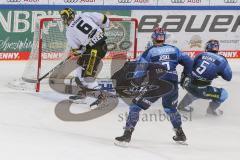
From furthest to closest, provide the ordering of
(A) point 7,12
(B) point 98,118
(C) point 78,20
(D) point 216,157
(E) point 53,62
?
1. (A) point 7,12
2. (E) point 53,62
3. (C) point 78,20
4. (B) point 98,118
5. (D) point 216,157

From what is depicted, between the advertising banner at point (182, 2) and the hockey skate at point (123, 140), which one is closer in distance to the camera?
the hockey skate at point (123, 140)

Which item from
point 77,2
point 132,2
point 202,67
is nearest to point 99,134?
point 202,67

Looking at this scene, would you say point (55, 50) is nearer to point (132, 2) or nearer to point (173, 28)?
point (132, 2)

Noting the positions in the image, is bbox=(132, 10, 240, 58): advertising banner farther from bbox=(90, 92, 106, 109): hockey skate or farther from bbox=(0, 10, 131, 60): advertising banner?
bbox=(90, 92, 106, 109): hockey skate

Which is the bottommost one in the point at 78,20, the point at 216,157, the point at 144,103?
the point at 216,157

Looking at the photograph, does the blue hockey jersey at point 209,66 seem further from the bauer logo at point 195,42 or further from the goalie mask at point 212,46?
the bauer logo at point 195,42

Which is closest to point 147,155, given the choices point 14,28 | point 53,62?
point 53,62

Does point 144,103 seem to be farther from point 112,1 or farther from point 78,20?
point 112,1

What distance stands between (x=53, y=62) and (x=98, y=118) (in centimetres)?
233

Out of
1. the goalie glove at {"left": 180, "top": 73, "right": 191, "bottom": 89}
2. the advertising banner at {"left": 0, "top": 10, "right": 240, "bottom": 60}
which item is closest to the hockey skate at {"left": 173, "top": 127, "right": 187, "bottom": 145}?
the goalie glove at {"left": 180, "top": 73, "right": 191, "bottom": 89}

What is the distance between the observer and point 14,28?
13.5 metres

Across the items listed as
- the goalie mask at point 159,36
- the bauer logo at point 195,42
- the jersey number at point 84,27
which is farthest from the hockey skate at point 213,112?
the bauer logo at point 195,42

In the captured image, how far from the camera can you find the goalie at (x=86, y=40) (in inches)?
399

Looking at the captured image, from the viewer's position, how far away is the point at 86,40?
1020 cm
